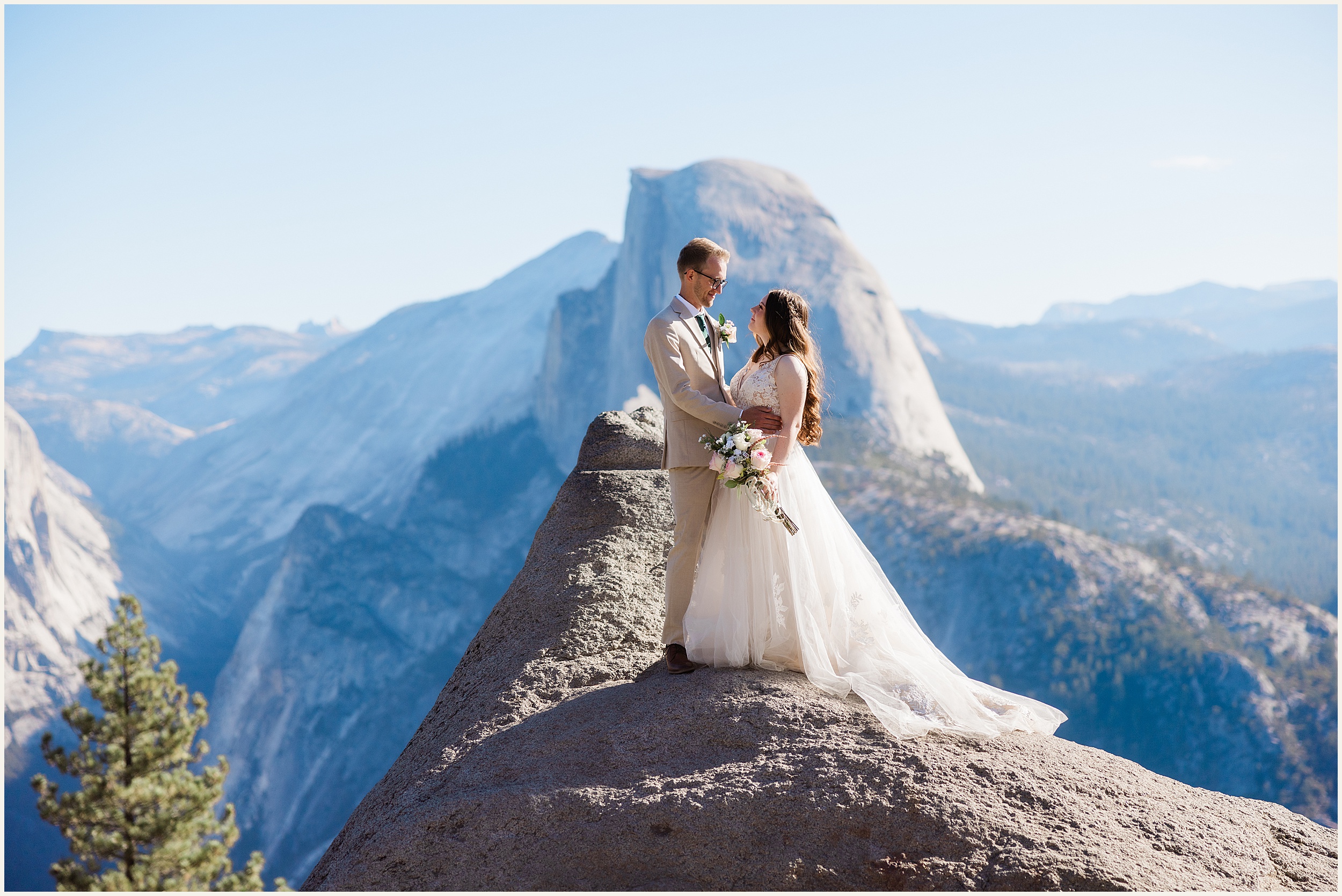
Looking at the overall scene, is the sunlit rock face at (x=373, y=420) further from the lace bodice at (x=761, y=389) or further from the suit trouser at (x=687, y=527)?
the lace bodice at (x=761, y=389)

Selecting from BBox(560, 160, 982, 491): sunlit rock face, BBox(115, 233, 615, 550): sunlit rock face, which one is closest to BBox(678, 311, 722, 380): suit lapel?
BBox(560, 160, 982, 491): sunlit rock face

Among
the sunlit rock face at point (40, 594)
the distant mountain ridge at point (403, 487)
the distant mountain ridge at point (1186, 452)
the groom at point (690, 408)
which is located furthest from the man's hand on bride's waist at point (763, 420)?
the sunlit rock face at point (40, 594)

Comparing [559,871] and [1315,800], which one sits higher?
[559,871]

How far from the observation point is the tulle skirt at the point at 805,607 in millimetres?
5176

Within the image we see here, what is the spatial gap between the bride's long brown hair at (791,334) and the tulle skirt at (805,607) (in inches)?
19.0

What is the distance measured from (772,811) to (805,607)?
120cm

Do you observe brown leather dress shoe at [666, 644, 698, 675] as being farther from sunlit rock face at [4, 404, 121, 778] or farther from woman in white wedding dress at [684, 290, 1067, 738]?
sunlit rock face at [4, 404, 121, 778]

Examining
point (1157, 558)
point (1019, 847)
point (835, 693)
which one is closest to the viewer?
point (1019, 847)

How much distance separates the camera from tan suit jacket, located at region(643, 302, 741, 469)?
5172 mm

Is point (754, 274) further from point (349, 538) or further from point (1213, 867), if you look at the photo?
point (1213, 867)

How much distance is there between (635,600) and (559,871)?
97.1 inches

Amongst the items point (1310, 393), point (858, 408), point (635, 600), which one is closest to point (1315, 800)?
point (858, 408)

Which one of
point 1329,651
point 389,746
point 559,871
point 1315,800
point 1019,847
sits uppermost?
point 1019,847

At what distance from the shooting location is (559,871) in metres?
→ 4.38
